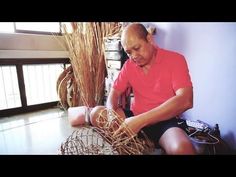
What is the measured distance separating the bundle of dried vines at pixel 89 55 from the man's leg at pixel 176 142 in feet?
3.31

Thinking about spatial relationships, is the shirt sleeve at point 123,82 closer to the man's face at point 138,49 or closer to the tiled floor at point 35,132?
the man's face at point 138,49

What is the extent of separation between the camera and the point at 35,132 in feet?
5.48

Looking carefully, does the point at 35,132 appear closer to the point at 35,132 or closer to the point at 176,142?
A: the point at 35,132

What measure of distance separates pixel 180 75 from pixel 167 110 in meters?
0.20

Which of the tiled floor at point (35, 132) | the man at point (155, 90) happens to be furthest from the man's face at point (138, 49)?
the tiled floor at point (35, 132)

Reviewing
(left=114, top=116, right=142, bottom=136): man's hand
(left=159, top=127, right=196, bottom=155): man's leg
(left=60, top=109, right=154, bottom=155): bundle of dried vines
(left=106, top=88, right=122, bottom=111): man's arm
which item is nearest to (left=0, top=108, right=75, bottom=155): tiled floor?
(left=60, top=109, right=154, bottom=155): bundle of dried vines

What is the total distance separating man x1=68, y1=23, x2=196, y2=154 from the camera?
1.06m

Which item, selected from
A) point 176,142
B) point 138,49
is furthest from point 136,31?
point 176,142

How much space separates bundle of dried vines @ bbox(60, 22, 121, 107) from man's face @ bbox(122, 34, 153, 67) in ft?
2.53
